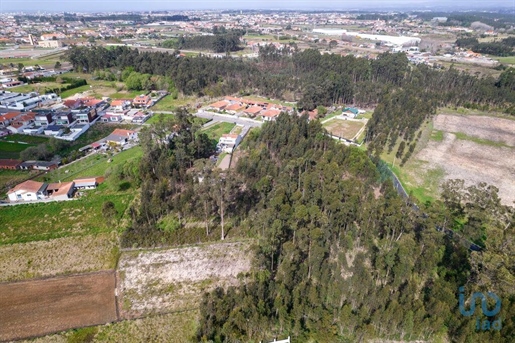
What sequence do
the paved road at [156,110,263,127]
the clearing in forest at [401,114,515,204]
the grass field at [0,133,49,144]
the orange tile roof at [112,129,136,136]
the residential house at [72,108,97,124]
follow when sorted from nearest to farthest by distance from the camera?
the clearing in forest at [401,114,515,204]
the grass field at [0,133,49,144]
the orange tile roof at [112,129,136,136]
the residential house at [72,108,97,124]
the paved road at [156,110,263,127]

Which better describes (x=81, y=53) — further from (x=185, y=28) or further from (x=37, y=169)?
(x=185, y=28)

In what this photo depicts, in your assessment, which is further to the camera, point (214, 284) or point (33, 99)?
point (33, 99)

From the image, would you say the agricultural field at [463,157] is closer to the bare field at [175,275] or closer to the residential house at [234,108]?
the bare field at [175,275]

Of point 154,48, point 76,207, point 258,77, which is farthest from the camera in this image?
point 154,48

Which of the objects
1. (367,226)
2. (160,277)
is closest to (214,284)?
(160,277)

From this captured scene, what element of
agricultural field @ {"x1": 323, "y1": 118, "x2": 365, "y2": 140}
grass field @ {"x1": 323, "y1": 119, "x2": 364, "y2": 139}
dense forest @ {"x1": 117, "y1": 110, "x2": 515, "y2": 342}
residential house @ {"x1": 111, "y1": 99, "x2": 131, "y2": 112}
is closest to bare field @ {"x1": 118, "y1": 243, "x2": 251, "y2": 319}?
dense forest @ {"x1": 117, "y1": 110, "x2": 515, "y2": 342}

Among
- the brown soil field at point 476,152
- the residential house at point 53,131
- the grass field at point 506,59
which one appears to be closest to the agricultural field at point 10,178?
the residential house at point 53,131

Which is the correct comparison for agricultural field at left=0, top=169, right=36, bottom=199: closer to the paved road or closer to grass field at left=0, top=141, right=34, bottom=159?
grass field at left=0, top=141, right=34, bottom=159
